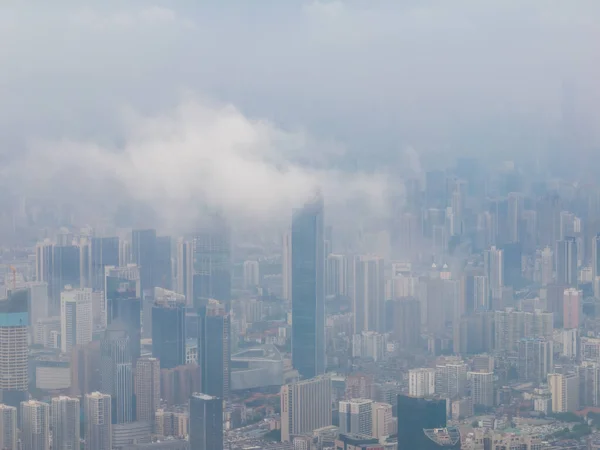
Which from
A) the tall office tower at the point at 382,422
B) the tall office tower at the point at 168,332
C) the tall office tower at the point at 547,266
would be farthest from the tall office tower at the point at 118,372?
the tall office tower at the point at 547,266

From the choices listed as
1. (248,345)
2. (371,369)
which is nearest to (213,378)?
(248,345)

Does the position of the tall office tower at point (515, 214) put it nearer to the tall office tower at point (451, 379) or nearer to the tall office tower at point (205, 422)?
the tall office tower at point (451, 379)

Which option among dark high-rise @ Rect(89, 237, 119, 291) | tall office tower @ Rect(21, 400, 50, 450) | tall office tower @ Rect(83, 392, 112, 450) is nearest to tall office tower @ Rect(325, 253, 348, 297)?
dark high-rise @ Rect(89, 237, 119, 291)

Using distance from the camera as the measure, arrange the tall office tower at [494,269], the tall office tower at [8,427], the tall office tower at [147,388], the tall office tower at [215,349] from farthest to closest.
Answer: the tall office tower at [494,269]
the tall office tower at [215,349]
the tall office tower at [147,388]
the tall office tower at [8,427]

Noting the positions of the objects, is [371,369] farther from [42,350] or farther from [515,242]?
[42,350]

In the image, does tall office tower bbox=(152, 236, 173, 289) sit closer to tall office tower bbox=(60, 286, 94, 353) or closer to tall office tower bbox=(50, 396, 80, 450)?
tall office tower bbox=(60, 286, 94, 353)

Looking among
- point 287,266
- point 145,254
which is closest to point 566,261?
point 287,266
